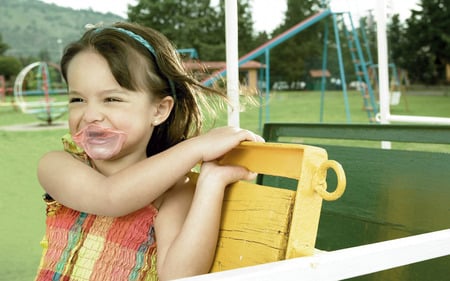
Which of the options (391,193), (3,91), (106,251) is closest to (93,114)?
(106,251)

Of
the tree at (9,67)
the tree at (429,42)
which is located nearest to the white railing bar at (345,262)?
the tree at (9,67)

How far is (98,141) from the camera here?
112 centimetres

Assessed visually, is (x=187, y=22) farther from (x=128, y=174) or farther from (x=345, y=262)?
(x=345, y=262)

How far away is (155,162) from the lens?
1.07 metres

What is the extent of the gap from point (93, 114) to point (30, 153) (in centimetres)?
804

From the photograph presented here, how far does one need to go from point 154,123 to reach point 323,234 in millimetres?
651

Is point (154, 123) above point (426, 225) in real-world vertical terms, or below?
above

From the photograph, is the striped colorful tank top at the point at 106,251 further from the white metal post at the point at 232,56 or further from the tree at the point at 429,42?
the tree at the point at 429,42

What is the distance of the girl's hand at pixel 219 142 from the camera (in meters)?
1.08

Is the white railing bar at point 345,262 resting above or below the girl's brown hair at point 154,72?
below

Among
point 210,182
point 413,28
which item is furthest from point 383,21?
point 413,28

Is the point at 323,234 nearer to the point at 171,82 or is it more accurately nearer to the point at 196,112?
the point at 196,112

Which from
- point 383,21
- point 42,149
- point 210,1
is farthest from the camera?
point 210,1

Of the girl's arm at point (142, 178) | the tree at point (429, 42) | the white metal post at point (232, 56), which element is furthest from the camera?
the tree at point (429, 42)
